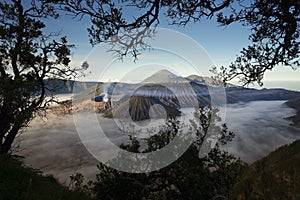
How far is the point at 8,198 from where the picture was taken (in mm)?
4344

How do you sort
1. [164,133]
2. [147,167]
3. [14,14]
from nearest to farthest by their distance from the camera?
[14,14], [147,167], [164,133]

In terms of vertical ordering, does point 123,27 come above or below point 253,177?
above

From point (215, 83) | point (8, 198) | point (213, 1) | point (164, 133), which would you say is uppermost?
point (213, 1)

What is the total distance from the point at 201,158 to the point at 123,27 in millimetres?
12538

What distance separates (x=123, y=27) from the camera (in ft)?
21.3

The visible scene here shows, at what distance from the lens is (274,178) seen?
2.48m

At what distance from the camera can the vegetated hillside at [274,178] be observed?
2279 millimetres

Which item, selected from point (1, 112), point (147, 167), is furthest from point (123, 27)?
point (147, 167)

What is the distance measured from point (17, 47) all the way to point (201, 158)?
1443 cm

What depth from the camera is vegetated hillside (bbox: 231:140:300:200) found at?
7.48 ft

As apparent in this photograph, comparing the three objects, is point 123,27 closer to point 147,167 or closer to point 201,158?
point 147,167

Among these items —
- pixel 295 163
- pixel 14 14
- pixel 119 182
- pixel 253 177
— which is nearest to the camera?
pixel 295 163

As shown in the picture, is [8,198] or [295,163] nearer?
[295,163]

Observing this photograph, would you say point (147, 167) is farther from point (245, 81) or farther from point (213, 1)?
point (213, 1)
